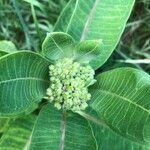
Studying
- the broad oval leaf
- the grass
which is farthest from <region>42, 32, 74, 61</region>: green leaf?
the grass

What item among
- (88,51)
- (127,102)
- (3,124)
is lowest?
(3,124)

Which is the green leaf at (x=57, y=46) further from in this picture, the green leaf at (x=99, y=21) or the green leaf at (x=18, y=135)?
the green leaf at (x=18, y=135)

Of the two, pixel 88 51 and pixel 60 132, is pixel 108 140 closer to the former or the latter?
pixel 60 132

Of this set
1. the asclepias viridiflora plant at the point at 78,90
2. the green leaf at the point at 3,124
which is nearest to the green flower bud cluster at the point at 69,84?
the asclepias viridiflora plant at the point at 78,90

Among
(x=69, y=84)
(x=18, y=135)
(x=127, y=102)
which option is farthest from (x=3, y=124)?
(x=127, y=102)

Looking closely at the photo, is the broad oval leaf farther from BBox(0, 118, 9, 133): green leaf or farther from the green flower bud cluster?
BBox(0, 118, 9, 133): green leaf
